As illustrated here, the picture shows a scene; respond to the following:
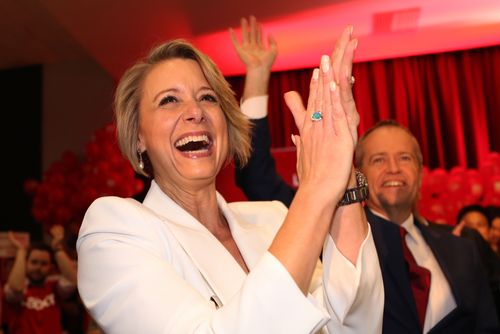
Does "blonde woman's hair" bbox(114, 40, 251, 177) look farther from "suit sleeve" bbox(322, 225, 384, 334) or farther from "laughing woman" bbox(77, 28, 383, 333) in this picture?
"suit sleeve" bbox(322, 225, 384, 334)

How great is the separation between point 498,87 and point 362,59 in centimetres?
156

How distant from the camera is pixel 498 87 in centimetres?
669

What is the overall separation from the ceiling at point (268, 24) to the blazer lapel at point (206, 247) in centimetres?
391

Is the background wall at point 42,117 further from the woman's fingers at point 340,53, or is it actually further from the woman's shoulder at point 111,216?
the woman's fingers at point 340,53

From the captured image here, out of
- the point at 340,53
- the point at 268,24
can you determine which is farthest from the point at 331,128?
the point at 268,24

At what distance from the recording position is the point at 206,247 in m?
1.36

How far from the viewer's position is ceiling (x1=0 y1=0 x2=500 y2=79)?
525 cm

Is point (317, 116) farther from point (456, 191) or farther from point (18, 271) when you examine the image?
point (456, 191)

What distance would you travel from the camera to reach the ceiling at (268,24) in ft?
17.2

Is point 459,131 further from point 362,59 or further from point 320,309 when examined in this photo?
point 320,309

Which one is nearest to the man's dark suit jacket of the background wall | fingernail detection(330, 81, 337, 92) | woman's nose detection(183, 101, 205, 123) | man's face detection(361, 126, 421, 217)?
man's face detection(361, 126, 421, 217)

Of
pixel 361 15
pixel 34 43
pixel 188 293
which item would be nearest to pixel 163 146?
pixel 188 293

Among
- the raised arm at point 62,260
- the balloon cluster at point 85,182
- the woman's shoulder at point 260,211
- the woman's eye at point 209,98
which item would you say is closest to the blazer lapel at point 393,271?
the woman's shoulder at point 260,211

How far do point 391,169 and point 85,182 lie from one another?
3968 mm
